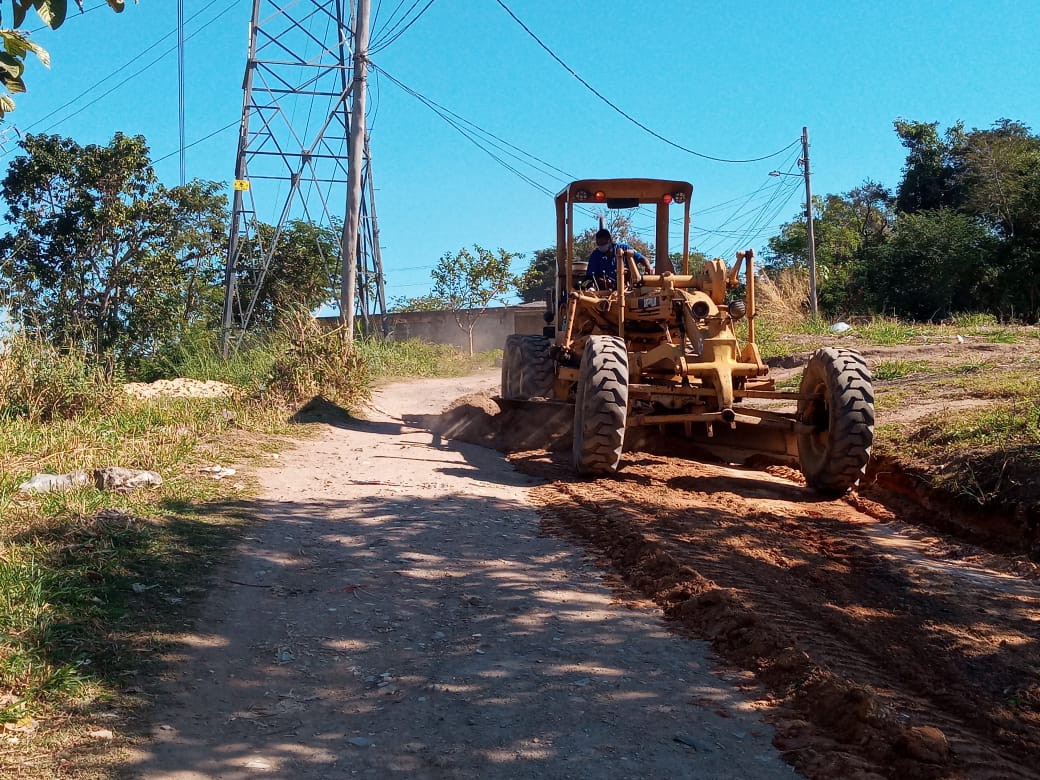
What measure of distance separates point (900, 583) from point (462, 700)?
302 centimetres

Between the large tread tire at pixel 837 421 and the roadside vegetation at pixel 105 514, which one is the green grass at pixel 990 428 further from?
the roadside vegetation at pixel 105 514

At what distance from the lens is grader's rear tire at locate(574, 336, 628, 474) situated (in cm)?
801

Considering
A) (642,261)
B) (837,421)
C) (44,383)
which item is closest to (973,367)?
(642,261)

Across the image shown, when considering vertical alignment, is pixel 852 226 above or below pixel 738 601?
above

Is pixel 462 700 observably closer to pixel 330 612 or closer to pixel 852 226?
pixel 330 612

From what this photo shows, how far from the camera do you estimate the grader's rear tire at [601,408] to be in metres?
8.01

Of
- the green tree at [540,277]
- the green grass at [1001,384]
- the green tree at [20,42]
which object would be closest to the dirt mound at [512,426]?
the green grass at [1001,384]

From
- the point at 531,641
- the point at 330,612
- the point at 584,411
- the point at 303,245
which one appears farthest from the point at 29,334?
the point at 303,245

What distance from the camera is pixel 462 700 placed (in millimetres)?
3896

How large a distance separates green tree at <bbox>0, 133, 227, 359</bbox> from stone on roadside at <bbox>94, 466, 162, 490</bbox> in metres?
13.9

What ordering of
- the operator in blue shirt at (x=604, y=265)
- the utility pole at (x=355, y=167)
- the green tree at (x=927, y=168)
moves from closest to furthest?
the operator in blue shirt at (x=604, y=265)
the utility pole at (x=355, y=167)
the green tree at (x=927, y=168)

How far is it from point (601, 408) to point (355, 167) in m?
9.14

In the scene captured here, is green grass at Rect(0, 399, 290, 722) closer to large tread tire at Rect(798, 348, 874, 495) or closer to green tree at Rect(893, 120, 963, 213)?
large tread tire at Rect(798, 348, 874, 495)

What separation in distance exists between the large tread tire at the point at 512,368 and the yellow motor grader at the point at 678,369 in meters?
0.77
